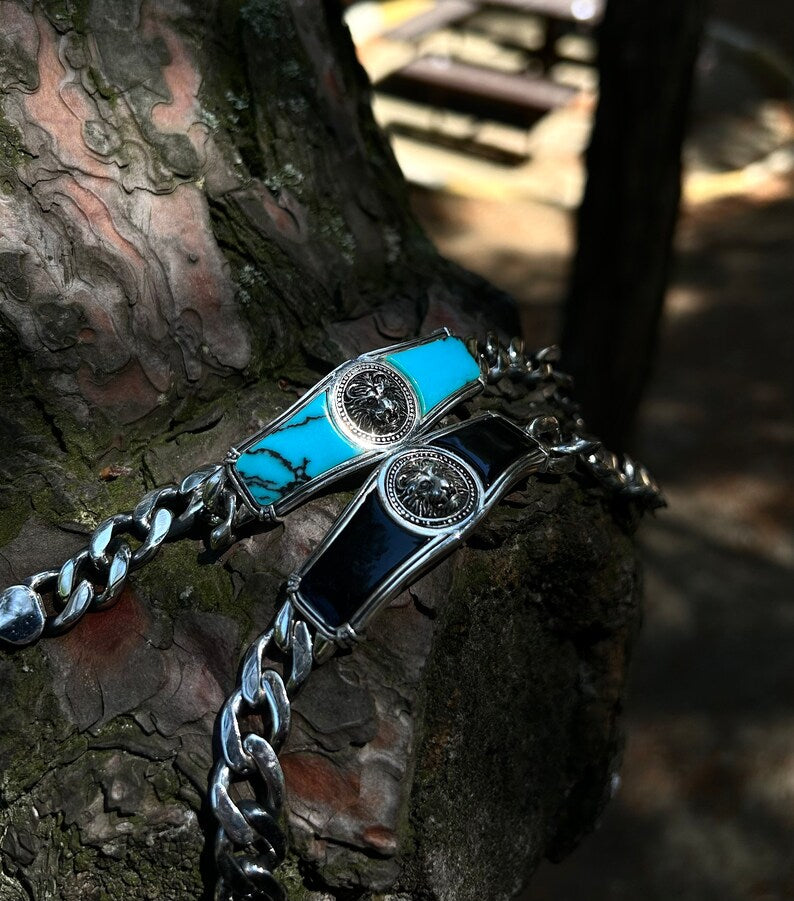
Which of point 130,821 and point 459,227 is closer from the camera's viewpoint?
point 130,821

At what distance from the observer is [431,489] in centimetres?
124

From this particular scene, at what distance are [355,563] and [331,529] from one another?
6cm

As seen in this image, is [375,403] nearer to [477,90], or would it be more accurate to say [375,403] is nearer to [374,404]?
[374,404]

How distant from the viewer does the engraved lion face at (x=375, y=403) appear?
4.22ft

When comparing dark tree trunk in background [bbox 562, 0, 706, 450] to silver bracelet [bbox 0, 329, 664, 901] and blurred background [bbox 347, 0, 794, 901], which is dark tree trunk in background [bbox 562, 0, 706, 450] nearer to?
blurred background [bbox 347, 0, 794, 901]

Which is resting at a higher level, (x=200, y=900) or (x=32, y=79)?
(x=32, y=79)

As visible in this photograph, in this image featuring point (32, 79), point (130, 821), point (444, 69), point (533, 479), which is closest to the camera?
point (130, 821)

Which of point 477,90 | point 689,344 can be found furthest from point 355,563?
point 477,90

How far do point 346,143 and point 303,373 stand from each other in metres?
0.41

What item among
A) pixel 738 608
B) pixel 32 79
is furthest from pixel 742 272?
pixel 32 79

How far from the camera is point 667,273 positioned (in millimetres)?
2688

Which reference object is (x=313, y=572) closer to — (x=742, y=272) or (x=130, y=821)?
(x=130, y=821)

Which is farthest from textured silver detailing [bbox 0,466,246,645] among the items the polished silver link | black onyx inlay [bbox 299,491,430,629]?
the polished silver link

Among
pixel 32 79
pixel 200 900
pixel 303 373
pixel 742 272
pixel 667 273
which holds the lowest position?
pixel 742 272
